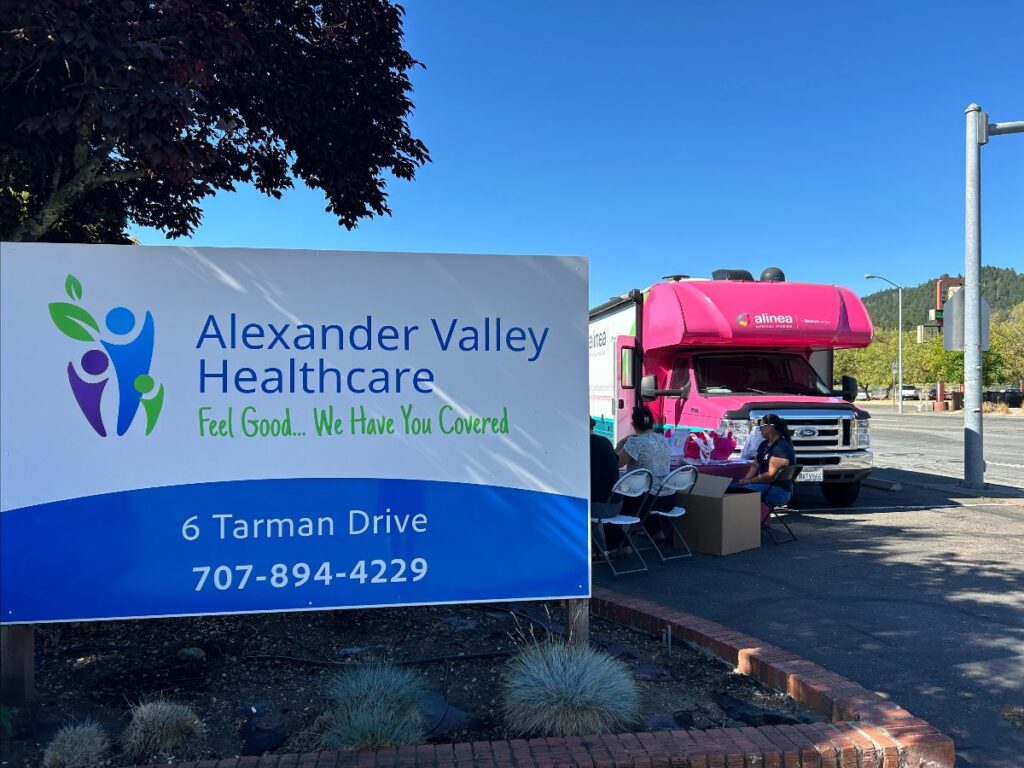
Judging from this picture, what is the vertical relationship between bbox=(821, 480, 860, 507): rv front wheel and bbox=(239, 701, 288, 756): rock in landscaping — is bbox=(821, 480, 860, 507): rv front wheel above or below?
above

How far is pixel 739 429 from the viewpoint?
9219 millimetres

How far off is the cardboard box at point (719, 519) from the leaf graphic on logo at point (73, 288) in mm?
5322

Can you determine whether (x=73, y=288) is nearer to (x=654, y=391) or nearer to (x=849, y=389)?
(x=654, y=391)

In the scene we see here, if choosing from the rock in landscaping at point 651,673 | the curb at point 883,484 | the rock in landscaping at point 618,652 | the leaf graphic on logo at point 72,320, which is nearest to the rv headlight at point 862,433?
the curb at point 883,484

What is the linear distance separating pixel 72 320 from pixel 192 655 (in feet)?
6.25

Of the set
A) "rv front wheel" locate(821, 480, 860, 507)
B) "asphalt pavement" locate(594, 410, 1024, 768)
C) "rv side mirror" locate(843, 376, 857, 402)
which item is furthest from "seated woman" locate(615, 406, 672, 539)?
"rv side mirror" locate(843, 376, 857, 402)

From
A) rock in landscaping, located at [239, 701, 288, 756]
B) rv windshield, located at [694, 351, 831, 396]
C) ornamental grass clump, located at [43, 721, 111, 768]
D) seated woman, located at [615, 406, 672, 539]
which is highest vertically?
rv windshield, located at [694, 351, 831, 396]

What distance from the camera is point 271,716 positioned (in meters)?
3.48

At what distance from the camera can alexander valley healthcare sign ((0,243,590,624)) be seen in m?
3.48

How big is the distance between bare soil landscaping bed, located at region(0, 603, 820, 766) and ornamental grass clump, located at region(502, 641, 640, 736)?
5.2 inches

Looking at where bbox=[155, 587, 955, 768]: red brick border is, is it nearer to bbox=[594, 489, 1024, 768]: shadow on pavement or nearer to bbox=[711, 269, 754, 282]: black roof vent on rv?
bbox=[594, 489, 1024, 768]: shadow on pavement

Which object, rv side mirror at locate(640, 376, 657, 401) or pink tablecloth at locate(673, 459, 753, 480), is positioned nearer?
pink tablecloth at locate(673, 459, 753, 480)

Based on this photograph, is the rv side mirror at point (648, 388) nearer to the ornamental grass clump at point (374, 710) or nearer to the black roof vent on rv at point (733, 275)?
the black roof vent on rv at point (733, 275)

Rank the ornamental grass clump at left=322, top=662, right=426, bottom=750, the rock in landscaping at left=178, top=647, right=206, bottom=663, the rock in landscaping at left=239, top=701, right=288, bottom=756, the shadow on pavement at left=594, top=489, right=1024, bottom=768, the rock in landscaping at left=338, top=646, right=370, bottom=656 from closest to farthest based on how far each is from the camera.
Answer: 1. the ornamental grass clump at left=322, top=662, right=426, bottom=750
2. the rock in landscaping at left=239, top=701, right=288, bottom=756
3. the shadow on pavement at left=594, top=489, right=1024, bottom=768
4. the rock in landscaping at left=178, top=647, right=206, bottom=663
5. the rock in landscaping at left=338, top=646, right=370, bottom=656
